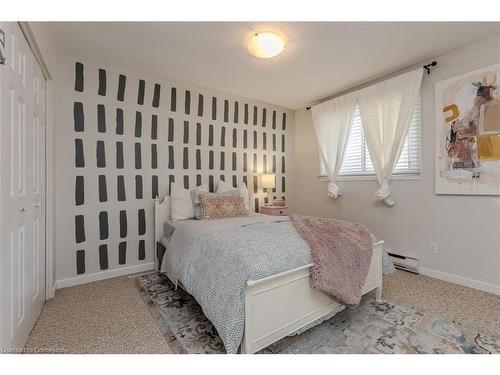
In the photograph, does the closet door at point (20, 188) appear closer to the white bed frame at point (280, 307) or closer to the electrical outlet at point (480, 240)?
the white bed frame at point (280, 307)

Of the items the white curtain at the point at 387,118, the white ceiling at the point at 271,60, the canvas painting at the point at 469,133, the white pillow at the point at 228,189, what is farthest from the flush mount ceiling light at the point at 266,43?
the canvas painting at the point at 469,133

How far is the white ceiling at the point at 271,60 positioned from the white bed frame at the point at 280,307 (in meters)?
2.11

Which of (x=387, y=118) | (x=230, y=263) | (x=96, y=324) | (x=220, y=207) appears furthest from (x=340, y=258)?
(x=387, y=118)

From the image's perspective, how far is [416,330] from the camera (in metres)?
1.75

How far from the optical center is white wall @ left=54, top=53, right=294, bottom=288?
256cm

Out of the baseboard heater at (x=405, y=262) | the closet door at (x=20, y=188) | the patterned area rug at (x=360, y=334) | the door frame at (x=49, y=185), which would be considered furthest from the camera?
the baseboard heater at (x=405, y=262)

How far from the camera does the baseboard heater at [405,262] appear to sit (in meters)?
2.86

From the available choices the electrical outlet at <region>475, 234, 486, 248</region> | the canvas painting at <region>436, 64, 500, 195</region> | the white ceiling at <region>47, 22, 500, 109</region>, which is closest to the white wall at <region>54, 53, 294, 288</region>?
the white ceiling at <region>47, 22, 500, 109</region>

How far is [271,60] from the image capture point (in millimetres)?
2758

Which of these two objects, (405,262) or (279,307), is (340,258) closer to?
(279,307)

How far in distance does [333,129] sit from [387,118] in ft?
2.74

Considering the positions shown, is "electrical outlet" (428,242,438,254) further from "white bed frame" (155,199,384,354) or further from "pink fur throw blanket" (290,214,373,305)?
"white bed frame" (155,199,384,354)

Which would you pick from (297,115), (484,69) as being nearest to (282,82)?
(297,115)
